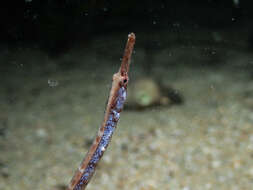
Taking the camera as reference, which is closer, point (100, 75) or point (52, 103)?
point (52, 103)

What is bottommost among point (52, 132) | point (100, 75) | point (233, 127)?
point (100, 75)

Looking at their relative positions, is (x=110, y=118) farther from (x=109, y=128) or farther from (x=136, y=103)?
(x=136, y=103)

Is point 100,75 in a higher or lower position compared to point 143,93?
lower

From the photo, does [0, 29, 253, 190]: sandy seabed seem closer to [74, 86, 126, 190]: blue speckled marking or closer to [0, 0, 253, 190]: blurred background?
[0, 0, 253, 190]: blurred background

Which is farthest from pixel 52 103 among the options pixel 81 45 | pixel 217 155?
pixel 217 155

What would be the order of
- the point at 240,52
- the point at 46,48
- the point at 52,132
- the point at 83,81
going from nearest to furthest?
the point at 52,132, the point at 83,81, the point at 240,52, the point at 46,48

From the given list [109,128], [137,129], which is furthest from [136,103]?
[109,128]

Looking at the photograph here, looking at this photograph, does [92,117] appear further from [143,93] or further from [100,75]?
[100,75]
